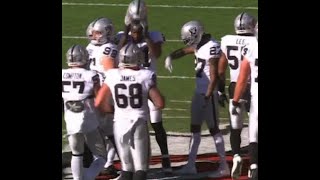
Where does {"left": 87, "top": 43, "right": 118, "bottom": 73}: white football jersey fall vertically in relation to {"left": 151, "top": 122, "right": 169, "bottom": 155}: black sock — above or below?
above

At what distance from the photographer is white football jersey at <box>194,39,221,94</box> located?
1157cm

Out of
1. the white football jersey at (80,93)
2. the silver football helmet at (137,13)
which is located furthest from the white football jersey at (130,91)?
the silver football helmet at (137,13)

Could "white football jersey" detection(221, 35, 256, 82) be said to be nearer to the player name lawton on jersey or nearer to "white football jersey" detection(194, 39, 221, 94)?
"white football jersey" detection(194, 39, 221, 94)

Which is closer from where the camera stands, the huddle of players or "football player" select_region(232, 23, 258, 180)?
the huddle of players

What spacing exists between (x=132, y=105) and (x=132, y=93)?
0.15 meters

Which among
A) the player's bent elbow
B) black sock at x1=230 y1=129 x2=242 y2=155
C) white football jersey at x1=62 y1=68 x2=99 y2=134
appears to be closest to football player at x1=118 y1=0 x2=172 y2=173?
black sock at x1=230 y1=129 x2=242 y2=155

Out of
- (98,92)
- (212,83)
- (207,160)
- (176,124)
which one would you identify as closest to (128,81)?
(98,92)

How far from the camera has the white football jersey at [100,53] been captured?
1177 centimetres

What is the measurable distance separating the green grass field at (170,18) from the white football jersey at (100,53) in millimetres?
4529

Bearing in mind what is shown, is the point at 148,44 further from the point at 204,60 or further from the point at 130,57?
the point at 130,57

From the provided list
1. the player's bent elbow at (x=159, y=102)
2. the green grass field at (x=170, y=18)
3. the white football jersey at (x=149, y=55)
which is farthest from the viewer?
the green grass field at (x=170, y=18)

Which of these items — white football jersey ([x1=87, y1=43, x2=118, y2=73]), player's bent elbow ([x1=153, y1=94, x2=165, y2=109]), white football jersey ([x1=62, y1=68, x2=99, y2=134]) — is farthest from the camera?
white football jersey ([x1=87, y1=43, x2=118, y2=73])

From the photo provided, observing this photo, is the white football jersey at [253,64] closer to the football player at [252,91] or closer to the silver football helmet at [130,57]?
the football player at [252,91]

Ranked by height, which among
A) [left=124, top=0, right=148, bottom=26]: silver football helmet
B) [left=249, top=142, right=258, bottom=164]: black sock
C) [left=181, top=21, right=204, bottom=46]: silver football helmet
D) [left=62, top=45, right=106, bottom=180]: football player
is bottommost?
[left=249, top=142, right=258, bottom=164]: black sock
